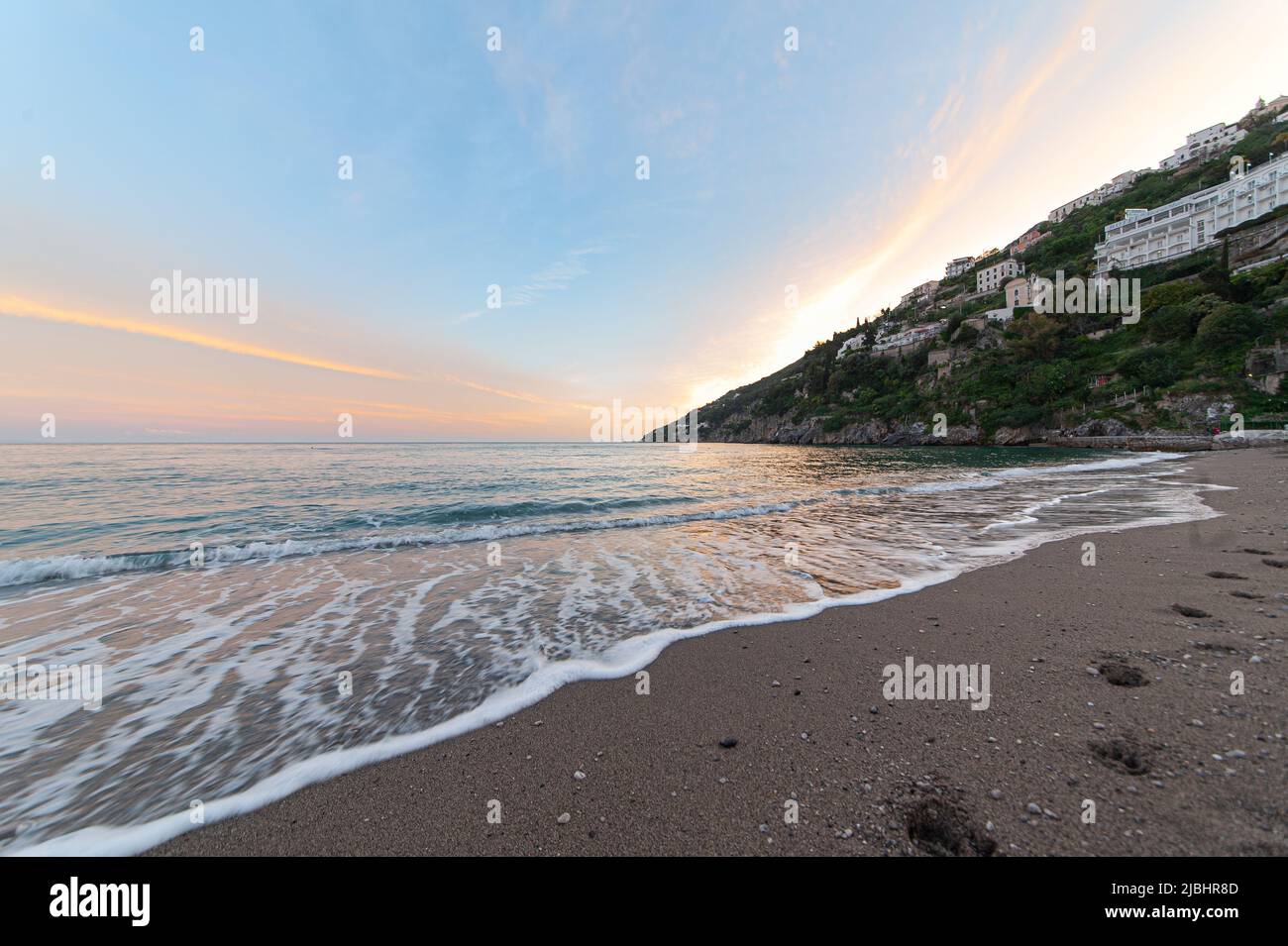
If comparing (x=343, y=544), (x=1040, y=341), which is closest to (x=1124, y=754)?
(x=343, y=544)

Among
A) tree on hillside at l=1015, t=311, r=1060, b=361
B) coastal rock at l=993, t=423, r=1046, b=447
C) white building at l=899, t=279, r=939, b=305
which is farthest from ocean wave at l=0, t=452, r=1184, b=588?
white building at l=899, t=279, r=939, b=305

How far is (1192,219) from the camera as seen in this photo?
7550 cm

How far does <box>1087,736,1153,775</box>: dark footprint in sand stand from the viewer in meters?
2.71

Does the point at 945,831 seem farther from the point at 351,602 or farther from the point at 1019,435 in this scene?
the point at 1019,435

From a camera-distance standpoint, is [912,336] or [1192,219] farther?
[912,336]

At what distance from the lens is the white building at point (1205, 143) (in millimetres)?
99688

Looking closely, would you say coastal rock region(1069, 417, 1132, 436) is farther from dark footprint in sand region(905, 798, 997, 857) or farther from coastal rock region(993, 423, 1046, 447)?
dark footprint in sand region(905, 798, 997, 857)

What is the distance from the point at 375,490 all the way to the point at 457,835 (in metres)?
21.8

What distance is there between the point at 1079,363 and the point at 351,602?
275ft

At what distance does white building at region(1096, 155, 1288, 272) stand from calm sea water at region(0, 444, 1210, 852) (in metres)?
100

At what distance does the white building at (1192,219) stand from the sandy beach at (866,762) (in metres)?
118

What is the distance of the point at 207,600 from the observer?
24.7 feet
